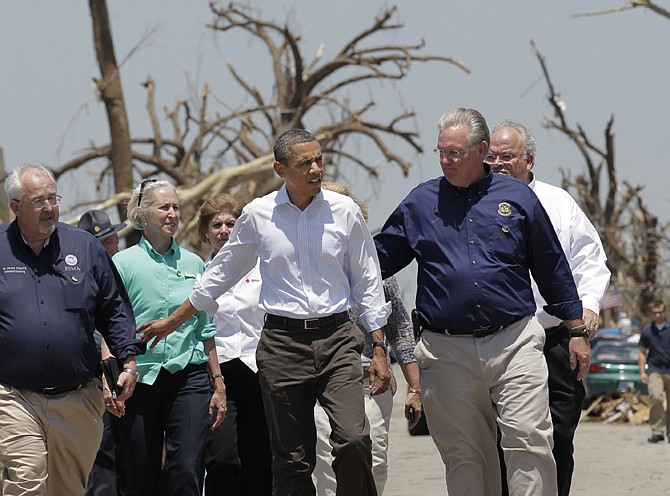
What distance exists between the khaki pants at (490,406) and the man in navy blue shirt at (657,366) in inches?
605

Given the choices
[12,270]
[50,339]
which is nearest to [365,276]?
[50,339]

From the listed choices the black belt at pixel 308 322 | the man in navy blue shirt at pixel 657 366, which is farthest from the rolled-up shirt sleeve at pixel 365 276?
A: the man in navy blue shirt at pixel 657 366

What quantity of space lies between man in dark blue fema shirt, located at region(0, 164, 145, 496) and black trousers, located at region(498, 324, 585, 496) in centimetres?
236

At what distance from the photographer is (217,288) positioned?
319 inches

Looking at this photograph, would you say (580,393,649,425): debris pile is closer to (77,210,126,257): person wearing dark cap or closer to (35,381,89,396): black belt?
(77,210,126,257): person wearing dark cap

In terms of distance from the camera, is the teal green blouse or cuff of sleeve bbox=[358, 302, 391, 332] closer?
cuff of sleeve bbox=[358, 302, 391, 332]

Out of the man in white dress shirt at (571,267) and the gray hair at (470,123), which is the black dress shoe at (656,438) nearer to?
the man in white dress shirt at (571,267)

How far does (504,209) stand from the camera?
7668 mm

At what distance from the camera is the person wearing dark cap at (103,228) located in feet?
35.5

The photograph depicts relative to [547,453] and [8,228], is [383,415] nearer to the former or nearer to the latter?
[547,453]

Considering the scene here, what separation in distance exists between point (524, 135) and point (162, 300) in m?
2.32

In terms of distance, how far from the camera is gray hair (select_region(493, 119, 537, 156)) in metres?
8.73

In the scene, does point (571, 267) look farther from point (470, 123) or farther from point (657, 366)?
point (657, 366)

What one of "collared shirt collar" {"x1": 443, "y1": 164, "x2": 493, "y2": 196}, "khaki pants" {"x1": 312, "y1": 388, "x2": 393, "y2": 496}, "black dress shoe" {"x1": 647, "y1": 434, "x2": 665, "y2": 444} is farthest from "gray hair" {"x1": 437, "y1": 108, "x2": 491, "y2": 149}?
"black dress shoe" {"x1": 647, "y1": 434, "x2": 665, "y2": 444}
